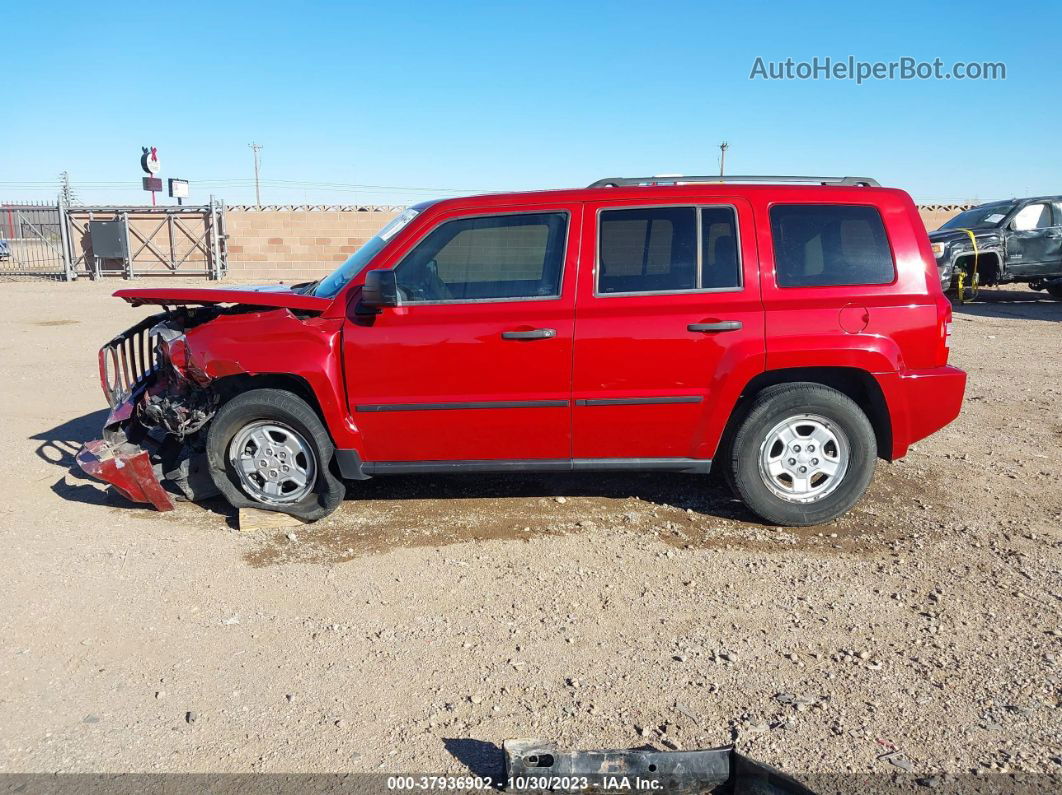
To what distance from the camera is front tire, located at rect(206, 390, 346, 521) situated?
466 cm

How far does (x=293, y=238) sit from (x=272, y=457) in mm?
19381

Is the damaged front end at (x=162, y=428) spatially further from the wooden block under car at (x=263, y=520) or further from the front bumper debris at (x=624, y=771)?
the front bumper debris at (x=624, y=771)

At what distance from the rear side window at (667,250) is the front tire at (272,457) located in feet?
6.28

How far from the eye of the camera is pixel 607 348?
4.51 metres

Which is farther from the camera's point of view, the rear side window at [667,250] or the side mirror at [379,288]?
the rear side window at [667,250]

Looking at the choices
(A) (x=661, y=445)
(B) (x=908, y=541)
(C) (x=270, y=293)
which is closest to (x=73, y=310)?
(C) (x=270, y=293)

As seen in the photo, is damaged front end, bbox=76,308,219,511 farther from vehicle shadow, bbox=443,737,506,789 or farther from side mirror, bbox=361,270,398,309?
vehicle shadow, bbox=443,737,506,789

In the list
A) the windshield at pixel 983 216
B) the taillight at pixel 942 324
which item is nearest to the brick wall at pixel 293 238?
the windshield at pixel 983 216

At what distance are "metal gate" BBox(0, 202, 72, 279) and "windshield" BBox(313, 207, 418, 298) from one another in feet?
71.6

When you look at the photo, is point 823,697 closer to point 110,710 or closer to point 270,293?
point 110,710

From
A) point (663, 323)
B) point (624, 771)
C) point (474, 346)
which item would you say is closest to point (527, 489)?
point (474, 346)

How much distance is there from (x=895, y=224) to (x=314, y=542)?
151 inches

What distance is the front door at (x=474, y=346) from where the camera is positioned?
452 cm

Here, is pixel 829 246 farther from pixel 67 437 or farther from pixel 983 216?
pixel 983 216
